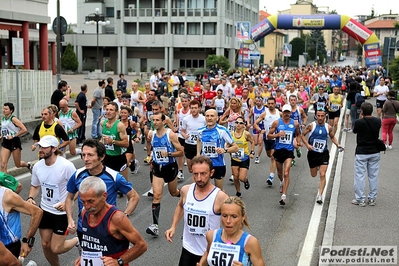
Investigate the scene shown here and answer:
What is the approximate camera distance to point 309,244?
7707 mm

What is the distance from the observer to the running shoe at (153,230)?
796 centimetres

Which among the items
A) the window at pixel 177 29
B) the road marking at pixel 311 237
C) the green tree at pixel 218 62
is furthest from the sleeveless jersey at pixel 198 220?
the window at pixel 177 29

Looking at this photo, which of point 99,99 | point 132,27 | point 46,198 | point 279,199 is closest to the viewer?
point 46,198

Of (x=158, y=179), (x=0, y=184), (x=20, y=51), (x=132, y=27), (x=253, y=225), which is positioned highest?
(x=132, y=27)

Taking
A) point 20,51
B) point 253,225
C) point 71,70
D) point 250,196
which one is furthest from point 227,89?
point 71,70

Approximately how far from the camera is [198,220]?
17.2 feet

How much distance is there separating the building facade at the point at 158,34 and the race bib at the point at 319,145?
5612 centimetres

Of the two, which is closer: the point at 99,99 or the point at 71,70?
the point at 99,99

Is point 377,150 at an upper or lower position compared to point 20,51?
lower

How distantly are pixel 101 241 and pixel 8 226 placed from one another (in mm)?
1208

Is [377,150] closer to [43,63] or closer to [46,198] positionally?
[46,198]

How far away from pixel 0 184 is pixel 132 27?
66422mm

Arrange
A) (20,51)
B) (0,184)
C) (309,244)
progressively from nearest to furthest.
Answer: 1. (0,184)
2. (309,244)
3. (20,51)

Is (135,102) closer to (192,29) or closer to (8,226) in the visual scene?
(8,226)
